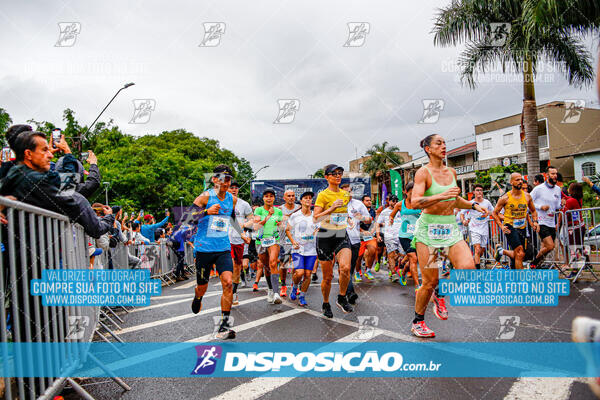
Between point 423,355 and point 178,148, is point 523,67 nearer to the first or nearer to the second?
point 423,355

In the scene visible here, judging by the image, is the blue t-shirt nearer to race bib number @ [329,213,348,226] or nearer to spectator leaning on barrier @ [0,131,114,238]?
race bib number @ [329,213,348,226]

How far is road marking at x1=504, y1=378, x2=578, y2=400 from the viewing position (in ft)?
10.4

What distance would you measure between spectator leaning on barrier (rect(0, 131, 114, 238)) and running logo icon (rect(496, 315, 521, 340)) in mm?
4654

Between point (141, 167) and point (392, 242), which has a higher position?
point (141, 167)

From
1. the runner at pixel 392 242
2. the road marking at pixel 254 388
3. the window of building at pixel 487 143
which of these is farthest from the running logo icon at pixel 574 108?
the window of building at pixel 487 143

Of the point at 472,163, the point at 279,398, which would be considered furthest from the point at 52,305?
the point at 472,163

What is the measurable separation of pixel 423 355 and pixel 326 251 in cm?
263

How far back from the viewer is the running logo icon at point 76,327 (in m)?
3.69

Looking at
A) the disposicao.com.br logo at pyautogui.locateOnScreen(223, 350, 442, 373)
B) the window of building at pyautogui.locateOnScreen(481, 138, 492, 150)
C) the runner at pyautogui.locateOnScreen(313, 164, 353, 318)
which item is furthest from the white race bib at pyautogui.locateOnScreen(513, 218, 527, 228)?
the window of building at pyautogui.locateOnScreen(481, 138, 492, 150)

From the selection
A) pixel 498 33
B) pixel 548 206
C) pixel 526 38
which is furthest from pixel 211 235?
pixel 498 33

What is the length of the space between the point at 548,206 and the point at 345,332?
613 centimetres

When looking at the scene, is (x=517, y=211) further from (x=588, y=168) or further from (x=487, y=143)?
(x=487, y=143)

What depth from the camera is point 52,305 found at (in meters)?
3.30

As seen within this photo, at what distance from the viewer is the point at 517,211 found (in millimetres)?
8648
